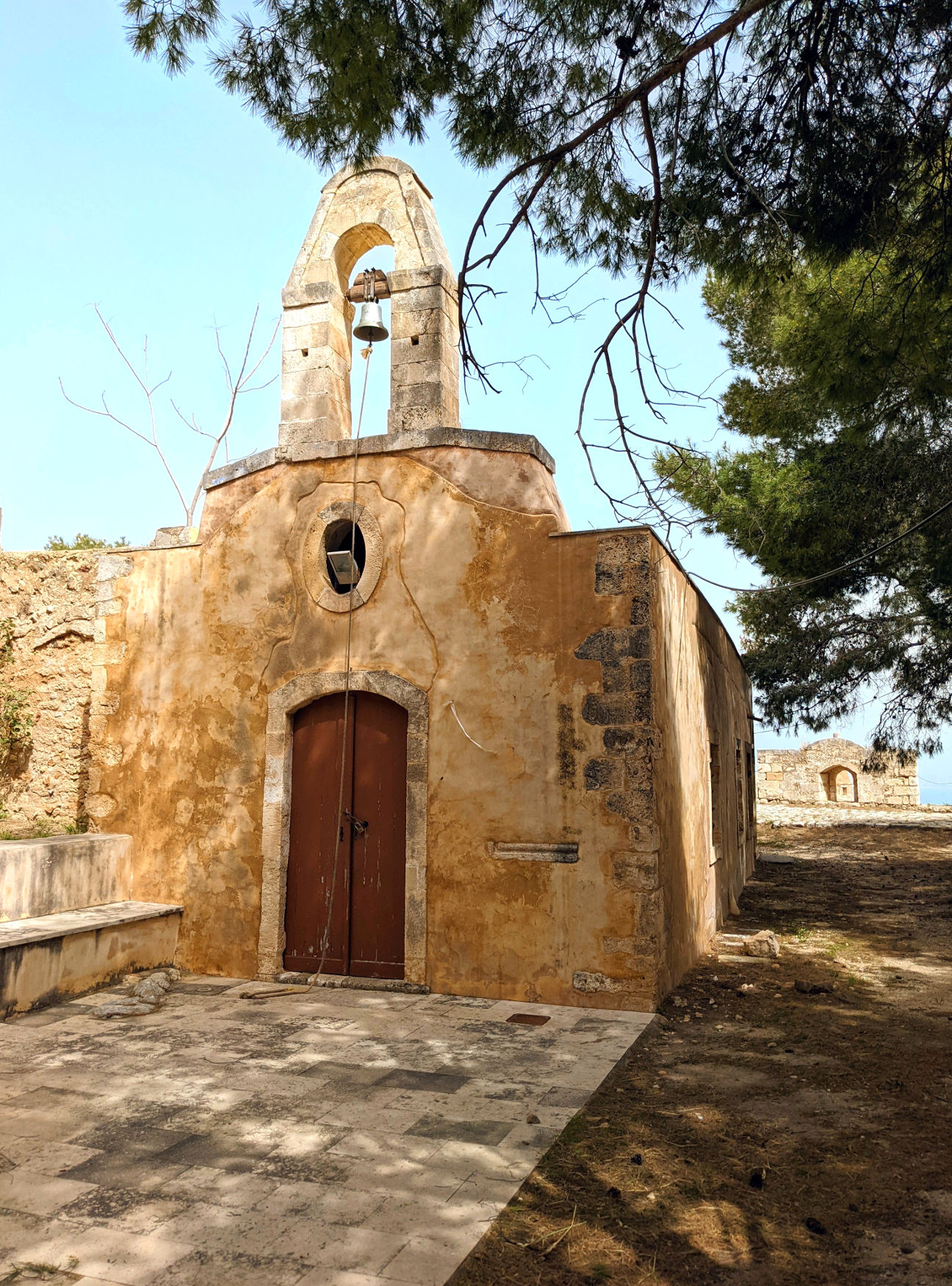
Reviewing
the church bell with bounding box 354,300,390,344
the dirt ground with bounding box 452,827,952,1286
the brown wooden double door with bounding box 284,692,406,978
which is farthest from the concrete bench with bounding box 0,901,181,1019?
the church bell with bounding box 354,300,390,344

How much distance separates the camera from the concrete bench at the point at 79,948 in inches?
211

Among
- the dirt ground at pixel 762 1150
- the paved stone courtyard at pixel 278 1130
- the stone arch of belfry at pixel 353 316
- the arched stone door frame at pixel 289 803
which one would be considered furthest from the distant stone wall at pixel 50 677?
the dirt ground at pixel 762 1150

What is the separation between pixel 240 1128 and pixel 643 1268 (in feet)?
5.73

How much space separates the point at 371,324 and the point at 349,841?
3.64m

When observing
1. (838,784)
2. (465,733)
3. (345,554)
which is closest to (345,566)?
(345,554)

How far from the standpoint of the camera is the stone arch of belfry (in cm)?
659

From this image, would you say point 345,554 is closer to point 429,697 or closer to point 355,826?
point 429,697

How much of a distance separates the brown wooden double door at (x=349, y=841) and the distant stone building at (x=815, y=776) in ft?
60.0

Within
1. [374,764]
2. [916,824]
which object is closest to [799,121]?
[374,764]

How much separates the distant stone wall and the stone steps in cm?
57

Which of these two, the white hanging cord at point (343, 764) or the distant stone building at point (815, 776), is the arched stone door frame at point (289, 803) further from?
the distant stone building at point (815, 776)

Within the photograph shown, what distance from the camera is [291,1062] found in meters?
4.53

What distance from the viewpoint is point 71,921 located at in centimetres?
594

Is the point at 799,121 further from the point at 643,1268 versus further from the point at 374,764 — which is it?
the point at 643,1268
